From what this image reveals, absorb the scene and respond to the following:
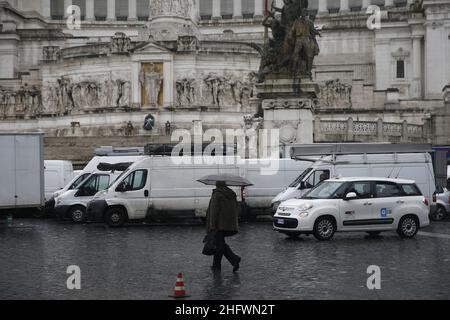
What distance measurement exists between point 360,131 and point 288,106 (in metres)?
15.3

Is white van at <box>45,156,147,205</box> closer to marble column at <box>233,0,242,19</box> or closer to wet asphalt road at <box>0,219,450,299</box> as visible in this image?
wet asphalt road at <box>0,219,450,299</box>

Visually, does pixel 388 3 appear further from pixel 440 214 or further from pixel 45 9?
pixel 440 214

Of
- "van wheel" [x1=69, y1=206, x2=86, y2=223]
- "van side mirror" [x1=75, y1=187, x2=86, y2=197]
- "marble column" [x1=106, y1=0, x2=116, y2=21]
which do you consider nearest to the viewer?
"van wheel" [x1=69, y1=206, x2=86, y2=223]

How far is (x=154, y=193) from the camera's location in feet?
92.3

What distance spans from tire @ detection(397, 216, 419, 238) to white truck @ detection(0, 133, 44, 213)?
12613 millimetres

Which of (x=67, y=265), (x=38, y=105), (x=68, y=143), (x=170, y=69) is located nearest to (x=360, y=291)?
(x=67, y=265)

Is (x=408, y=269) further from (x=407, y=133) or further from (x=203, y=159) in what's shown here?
(x=407, y=133)

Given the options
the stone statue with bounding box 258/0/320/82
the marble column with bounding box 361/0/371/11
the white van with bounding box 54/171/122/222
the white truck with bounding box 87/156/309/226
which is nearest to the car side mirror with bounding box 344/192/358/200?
the white truck with bounding box 87/156/309/226

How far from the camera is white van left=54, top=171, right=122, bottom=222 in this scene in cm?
3075

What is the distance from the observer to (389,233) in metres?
24.6

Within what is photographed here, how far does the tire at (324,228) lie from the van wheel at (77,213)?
11.5 m

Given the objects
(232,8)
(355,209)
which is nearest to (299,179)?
(355,209)

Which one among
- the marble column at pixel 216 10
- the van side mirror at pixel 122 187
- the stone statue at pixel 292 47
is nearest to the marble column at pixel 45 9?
the marble column at pixel 216 10

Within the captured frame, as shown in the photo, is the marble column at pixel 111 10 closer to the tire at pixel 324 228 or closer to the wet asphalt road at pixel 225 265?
the wet asphalt road at pixel 225 265
